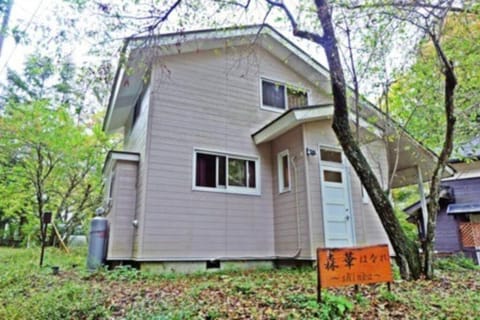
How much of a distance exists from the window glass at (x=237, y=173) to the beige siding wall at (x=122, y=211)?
236cm

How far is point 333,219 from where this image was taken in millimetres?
7750

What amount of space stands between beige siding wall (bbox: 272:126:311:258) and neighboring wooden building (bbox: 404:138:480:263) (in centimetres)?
715

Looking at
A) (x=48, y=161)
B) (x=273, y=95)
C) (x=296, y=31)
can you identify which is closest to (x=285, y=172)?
(x=273, y=95)

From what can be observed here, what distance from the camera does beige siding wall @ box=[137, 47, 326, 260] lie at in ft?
24.4

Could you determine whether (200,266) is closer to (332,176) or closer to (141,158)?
(141,158)

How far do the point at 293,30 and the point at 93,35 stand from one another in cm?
340

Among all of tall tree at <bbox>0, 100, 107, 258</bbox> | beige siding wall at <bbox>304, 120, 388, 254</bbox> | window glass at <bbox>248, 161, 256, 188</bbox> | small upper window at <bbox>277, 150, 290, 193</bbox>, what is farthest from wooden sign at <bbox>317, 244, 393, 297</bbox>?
tall tree at <bbox>0, 100, 107, 258</bbox>

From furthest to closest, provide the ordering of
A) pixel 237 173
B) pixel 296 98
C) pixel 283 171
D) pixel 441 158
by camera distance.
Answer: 1. pixel 296 98
2. pixel 283 171
3. pixel 237 173
4. pixel 441 158

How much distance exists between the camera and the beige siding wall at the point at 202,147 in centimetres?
743

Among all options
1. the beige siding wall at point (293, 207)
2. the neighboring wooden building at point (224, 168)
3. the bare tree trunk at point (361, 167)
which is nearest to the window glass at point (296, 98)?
the neighboring wooden building at point (224, 168)

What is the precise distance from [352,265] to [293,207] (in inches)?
152

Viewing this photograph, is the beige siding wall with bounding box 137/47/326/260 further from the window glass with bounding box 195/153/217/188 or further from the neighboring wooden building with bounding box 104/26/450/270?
the window glass with bounding box 195/153/217/188

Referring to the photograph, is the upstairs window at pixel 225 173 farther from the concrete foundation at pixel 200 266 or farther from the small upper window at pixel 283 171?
the concrete foundation at pixel 200 266

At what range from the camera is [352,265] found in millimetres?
4219
